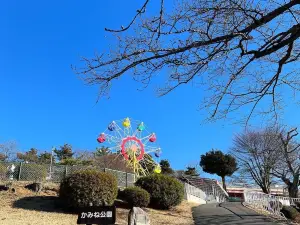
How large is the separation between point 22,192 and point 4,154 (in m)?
23.8

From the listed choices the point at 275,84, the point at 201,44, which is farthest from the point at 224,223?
the point at 201,44

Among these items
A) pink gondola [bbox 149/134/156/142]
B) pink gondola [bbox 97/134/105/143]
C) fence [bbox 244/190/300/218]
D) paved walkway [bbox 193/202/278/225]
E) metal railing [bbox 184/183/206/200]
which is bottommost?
paved walkway [bbox 193/202/278/225]

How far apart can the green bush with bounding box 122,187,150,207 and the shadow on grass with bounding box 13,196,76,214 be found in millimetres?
2898

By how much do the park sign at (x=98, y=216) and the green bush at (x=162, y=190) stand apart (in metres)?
8.65

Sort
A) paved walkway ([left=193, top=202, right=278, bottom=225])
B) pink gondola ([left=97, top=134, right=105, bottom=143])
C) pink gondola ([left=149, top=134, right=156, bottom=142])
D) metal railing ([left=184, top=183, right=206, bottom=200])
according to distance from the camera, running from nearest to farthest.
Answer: paved walkway ([left=193, top=202, right=278, bottom=225]) < metal railing ([left=184, top=183, right=206, bottom=200]) < pink gondola ([left=97, top=134, right=105, bottom=143]) < pink gondola ([left=149, top=134, right=156, bottom=142])

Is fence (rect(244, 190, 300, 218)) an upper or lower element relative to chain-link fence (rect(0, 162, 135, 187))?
lower

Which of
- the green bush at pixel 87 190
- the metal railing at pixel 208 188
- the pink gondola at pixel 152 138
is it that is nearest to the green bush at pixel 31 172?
the green bush at pixel 87 190

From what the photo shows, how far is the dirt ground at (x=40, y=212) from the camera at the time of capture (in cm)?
1052

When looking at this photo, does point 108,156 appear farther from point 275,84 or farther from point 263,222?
point 275,84

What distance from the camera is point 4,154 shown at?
3538cm

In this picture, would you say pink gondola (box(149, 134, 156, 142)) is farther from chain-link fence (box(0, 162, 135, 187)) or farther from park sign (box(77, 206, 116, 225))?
park sign (box(77, 206, 116, 225))

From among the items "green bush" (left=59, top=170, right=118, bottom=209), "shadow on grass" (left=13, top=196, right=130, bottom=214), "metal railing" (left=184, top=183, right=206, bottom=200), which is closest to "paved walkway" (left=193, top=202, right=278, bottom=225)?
"green bush" (left=59, top=170, right=118, bottom=209)

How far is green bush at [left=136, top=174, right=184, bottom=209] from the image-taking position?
1538 cm

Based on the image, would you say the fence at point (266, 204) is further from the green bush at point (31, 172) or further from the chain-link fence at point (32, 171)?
the green bush at point (31, 172)
